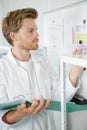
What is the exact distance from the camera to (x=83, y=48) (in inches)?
45.1

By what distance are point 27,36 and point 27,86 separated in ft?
0.90

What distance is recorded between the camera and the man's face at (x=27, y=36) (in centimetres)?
119

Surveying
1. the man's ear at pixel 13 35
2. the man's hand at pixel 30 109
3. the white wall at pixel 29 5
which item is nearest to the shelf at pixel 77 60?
the man's hand at pixel 30 109

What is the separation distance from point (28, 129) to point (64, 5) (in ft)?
2.49

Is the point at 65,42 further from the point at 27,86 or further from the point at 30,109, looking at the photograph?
the point at 30,109

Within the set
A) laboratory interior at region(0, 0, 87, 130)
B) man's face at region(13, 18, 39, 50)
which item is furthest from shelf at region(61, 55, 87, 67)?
man's face at region(13, 18, 39, 50)

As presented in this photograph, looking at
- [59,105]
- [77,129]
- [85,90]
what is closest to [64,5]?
[85,90]

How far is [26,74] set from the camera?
1215 millimetres

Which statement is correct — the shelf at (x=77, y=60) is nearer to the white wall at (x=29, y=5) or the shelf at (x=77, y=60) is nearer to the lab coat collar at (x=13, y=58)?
the lab coat collar at (x=13, y=58)

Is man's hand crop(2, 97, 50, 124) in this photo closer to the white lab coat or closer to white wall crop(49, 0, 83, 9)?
the white lab coat

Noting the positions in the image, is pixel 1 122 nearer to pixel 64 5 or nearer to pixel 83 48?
pixel 83 48

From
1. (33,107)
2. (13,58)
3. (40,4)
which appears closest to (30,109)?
(33,107)

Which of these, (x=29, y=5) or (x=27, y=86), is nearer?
(x=27, y=86)

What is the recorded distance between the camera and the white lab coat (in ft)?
3.78
